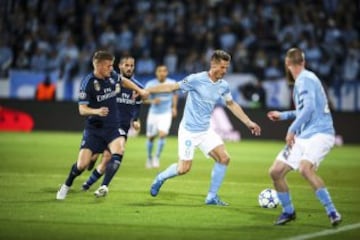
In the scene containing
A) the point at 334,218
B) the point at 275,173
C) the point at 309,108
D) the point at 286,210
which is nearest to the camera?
the point at 309,108

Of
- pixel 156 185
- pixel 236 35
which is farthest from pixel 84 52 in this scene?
pixel 156 185

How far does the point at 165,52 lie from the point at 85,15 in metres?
4.32

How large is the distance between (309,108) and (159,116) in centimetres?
1091

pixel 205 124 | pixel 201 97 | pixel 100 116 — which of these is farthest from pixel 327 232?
pixel 100 116

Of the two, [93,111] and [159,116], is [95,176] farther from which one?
[159,116]

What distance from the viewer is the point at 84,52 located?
1210 inches

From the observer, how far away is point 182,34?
3044 centimetres

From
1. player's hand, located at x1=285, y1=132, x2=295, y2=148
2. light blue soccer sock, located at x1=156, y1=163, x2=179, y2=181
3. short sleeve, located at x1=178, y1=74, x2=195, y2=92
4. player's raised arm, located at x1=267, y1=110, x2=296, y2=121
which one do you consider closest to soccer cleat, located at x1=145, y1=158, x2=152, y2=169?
light blue soccer sock, located at x1=156, y1=163, x2=179, y2=181

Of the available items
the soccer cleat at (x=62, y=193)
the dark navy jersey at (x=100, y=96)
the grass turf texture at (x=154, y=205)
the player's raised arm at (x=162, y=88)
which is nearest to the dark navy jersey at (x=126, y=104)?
the grass turf texture at (x=154, y=205)

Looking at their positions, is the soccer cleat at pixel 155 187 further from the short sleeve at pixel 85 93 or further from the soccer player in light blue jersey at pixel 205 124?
the short sleeve at pixel 85 93

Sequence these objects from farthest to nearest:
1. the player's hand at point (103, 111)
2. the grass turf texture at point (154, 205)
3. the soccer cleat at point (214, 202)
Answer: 1. the soccer cleat at point (214, 202)
2. the player's hand at point (103, 111)
3. the grass turf texture at point (154, 205)

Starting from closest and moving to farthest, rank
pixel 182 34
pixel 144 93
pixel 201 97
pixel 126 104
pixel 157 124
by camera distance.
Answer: pixel 201 97 < pixel 144 93 < pixel 126 104 < pixel 157 124 < pixel 182 34

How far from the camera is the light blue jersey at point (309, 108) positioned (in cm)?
971

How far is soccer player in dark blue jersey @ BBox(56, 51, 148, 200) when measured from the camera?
12.4m
